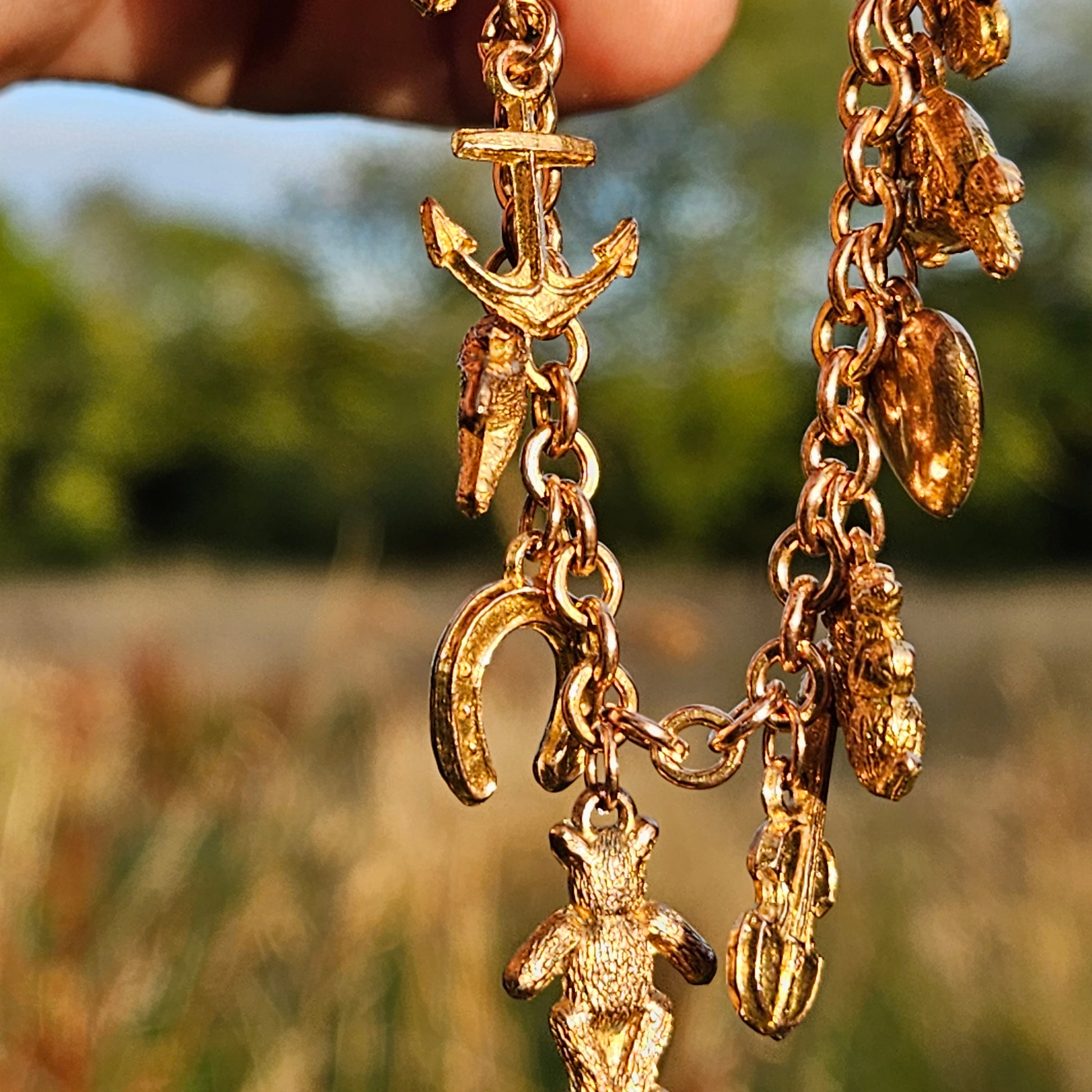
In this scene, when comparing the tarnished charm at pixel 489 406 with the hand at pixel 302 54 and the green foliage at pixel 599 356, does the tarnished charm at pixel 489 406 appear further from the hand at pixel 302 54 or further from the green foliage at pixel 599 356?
the green foliage at pixel 599 356

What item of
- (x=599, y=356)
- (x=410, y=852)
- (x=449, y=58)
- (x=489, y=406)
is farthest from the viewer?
(x=599, y=356)

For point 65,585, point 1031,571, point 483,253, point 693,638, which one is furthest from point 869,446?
point 65,585

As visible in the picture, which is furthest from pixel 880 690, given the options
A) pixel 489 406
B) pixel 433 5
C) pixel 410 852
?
pixel 410 852

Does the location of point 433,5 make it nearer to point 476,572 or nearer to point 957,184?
point 957,184

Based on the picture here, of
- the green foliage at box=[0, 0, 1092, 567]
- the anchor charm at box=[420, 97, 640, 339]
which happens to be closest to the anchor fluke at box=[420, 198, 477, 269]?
the anchor charm at box=[420, 97, 640, 339]

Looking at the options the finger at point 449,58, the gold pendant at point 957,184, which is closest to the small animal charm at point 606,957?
the gold pendant at point 957,184
